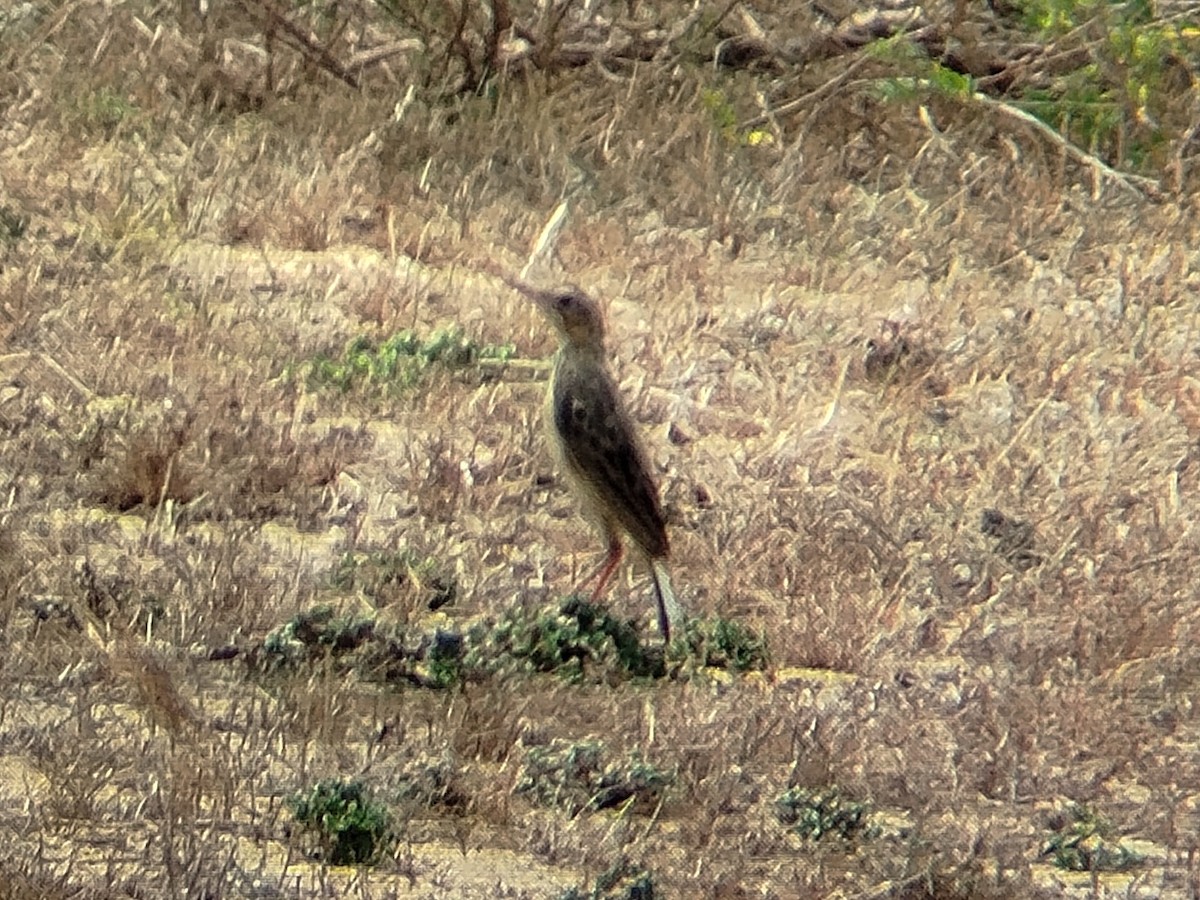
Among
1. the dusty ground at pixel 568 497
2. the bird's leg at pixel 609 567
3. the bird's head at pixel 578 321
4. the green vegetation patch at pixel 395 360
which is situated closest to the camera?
the dusty ground at pixel 568 497

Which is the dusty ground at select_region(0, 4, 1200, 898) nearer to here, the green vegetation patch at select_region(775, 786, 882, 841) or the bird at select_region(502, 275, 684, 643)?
the green vegetation patch at select_region(775, 786, 882, 841)

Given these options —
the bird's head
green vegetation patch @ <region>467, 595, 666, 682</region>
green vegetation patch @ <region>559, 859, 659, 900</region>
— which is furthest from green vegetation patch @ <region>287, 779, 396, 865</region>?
the bird's head

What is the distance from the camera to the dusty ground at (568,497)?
202 inches

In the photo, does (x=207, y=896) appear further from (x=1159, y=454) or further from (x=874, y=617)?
(x=1159, y=454)

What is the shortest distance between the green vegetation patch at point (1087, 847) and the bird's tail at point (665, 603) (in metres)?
1.25

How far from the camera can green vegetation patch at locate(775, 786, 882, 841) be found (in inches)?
202

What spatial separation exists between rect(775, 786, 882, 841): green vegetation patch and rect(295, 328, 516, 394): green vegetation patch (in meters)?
2.97

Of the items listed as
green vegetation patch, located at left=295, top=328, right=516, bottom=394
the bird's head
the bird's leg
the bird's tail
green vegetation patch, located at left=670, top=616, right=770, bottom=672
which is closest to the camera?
green vegetation patch, located at left=670, top=616, right=770, bottom=672

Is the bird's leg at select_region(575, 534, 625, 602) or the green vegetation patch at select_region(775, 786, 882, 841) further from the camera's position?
the bird's leg at select_region(575, 534, 625, 602)

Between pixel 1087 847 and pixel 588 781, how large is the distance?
1149mm

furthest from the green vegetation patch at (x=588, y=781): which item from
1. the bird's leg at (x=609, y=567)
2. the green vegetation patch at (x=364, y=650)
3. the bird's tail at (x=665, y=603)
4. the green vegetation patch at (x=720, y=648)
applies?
the bird's leg at (x=609, y=567)

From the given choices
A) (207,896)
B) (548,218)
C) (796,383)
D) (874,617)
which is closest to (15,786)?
(207,896)

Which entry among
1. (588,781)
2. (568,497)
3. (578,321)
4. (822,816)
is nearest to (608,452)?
(578,321)

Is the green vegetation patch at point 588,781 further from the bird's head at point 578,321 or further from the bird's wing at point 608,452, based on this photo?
the bird's head at point 578,321
